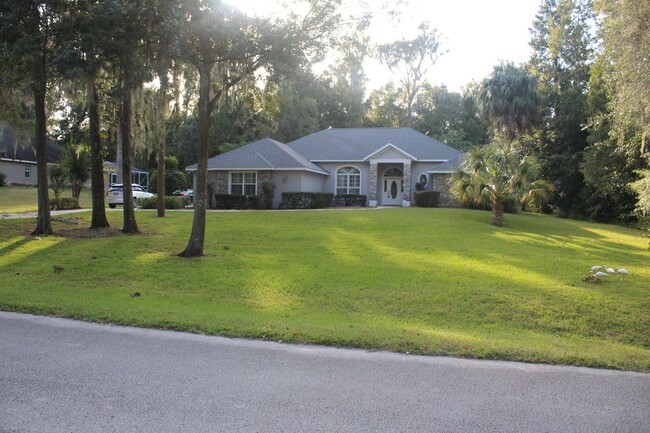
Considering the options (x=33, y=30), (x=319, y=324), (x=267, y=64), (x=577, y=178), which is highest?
(x=33, y=30)

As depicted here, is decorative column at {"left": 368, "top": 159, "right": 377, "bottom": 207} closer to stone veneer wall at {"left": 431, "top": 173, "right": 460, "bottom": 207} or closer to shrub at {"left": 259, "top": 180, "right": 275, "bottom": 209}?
stone veneer wall at {"left": 431, "top": 173, "right": 460, "bottom": 207}

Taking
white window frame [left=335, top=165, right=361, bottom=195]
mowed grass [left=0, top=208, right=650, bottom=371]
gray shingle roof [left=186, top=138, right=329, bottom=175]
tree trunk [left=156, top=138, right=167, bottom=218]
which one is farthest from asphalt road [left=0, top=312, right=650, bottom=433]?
white window frame [left=335, top=165, right=361, bottom=195]

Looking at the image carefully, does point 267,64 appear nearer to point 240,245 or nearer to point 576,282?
point 240,245

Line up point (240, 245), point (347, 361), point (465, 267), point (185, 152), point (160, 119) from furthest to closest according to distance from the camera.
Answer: point (185, 152) → point (160, 119) → point (240, 245) → point (465, 267) → point (347, 361)

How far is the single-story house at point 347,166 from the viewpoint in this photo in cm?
2916

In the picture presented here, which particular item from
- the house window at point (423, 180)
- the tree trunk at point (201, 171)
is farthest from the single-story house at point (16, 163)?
the tree trunk at point (201, 171)

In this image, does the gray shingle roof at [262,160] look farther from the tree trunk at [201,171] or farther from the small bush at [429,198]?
the tree trunk at [201,171]

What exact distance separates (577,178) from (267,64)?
86.1 feet

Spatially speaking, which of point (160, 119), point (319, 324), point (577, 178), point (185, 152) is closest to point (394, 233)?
point (160, 119)

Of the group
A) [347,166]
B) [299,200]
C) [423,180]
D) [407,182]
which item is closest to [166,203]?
[299,200]

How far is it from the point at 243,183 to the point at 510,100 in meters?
18.4

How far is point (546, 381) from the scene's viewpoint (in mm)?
4918

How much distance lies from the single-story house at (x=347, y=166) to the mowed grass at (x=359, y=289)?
11.9 meters

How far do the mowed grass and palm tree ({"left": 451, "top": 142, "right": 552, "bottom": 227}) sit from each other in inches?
177
